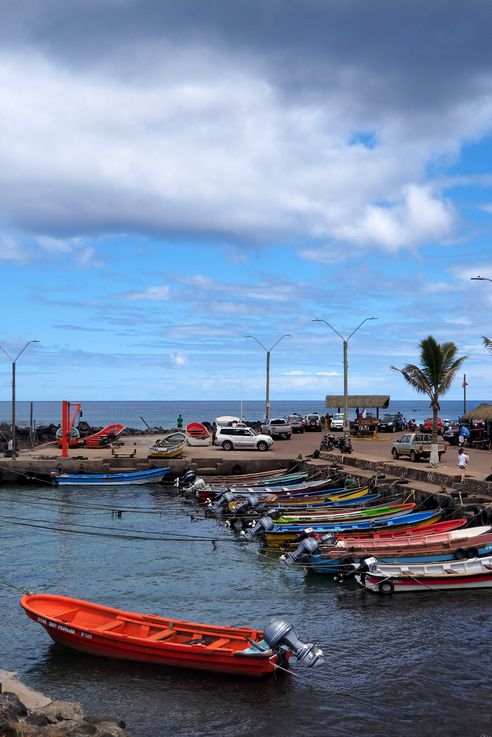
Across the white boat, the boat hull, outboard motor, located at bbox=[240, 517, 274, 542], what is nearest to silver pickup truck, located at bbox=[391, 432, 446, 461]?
outboard motor, located at bbox=[240, 517, 274, 542]

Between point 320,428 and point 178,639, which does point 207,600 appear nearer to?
point 178,639

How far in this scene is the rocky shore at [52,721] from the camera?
11805 mm

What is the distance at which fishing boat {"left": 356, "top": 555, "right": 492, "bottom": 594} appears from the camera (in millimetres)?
21703

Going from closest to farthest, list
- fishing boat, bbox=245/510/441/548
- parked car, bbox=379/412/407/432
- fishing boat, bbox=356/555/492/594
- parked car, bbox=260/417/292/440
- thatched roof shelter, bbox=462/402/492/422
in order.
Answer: fishing boat, bbox=356/555/492/594
fishing boat, bbox=245/510/441/548
thatched roof shelter, bbox=462/402/492/422
parked car, bbox=260/417/292/440
parked car, bbox=379/412/407/432

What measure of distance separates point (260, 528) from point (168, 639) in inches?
489

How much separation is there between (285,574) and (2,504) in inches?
857

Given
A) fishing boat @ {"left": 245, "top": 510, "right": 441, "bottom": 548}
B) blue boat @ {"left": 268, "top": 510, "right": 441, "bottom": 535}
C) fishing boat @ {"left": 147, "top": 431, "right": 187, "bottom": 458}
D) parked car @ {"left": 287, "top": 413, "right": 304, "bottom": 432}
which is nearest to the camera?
fishing boat @ {"left": 245, "top": 510, "right": 441, "bottom": 548}

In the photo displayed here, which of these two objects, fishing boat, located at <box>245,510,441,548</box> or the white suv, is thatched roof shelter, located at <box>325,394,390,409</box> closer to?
the white suv

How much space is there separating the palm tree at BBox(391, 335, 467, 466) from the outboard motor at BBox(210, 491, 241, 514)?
10.9 meters

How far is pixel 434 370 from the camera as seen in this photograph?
40.2m

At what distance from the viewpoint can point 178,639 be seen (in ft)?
54.3

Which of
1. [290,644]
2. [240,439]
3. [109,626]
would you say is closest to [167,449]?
[240,439]

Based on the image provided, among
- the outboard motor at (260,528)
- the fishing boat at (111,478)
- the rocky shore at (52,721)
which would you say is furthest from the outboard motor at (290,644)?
the fishing boat at (111,478)

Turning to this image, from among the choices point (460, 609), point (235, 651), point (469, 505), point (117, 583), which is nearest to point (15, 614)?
point (117, 583)
